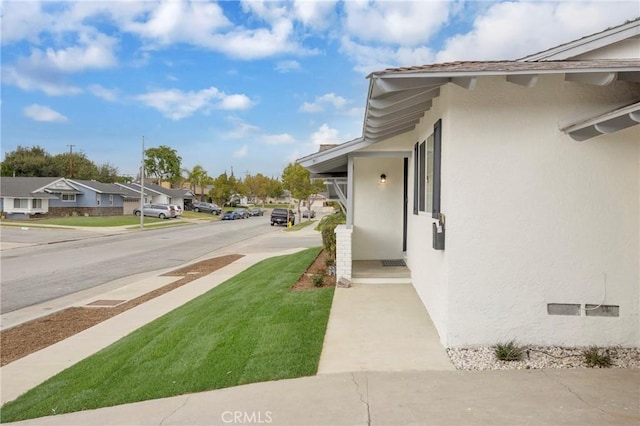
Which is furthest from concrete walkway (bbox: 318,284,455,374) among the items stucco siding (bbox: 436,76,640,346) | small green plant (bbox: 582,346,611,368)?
small green plant (bbox: 582,346,611,368)

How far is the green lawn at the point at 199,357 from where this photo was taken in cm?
489

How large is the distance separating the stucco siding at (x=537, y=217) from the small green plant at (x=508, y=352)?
0.17 meters

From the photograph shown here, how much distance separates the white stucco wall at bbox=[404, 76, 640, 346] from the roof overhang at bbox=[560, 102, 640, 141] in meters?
0.16

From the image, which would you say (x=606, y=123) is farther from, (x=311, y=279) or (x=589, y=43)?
(x=311, y=279)

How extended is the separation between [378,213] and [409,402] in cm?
739

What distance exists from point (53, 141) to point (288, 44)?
6495cm

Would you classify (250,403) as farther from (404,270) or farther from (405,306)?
(404,270)

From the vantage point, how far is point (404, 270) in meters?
9.51

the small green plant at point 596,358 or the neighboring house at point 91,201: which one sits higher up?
the neighboring house at point 91,201

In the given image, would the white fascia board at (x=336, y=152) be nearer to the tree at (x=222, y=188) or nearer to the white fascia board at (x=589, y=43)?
the white fascia board at (x=589, y=43)

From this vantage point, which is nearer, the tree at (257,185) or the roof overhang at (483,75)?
the roof overhang at (483,75)

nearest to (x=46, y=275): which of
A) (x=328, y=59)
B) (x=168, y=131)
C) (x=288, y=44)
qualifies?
(x=288, y=44)

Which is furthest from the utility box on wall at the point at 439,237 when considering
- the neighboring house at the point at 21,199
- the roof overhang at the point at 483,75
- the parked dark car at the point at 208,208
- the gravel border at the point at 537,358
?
the parked dark car at the point at 208,208

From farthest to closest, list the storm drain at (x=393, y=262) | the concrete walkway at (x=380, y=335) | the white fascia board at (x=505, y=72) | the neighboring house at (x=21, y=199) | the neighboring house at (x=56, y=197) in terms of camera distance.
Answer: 1. the neighboring house at (x=56, y=197)
2. the neighboring house at (x=21, y=199)
3. the storm drain at (x=393, y=262)
4. the concrete walkway at (x=380, y=335)
5. the white fascia board at (x=505, y=72)
